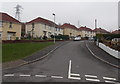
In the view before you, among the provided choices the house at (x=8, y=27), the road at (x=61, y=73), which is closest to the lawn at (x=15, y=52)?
the road at (x=61, y=73)

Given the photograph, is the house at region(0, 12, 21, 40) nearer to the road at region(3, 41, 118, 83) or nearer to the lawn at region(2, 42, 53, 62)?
the lawn at region(2, 42, 53, 62)

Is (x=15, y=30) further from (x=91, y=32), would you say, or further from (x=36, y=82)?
(x=91, y=32)

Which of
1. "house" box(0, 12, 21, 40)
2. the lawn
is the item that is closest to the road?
the lawn

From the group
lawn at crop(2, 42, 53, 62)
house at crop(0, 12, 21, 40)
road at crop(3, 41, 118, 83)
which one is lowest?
road at crop(3, 41, 118, 83)

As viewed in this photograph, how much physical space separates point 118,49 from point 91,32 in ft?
265

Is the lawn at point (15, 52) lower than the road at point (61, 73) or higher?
higher

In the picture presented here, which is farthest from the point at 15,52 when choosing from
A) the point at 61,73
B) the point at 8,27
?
the point at 8,27

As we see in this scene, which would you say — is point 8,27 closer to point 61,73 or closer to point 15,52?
point 15,52

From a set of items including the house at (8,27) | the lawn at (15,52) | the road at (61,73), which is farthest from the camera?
the house at (8,27)

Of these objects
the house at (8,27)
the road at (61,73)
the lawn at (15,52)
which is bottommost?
the road at (61,73)

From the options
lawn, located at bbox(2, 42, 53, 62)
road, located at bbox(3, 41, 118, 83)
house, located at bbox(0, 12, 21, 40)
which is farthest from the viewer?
house, located at bbox(0, 12, 21, 40)

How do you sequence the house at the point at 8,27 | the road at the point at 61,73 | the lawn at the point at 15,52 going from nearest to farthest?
the road at the point at 61,73, the lawn at the point at 15,52, the house at the point at 8,27

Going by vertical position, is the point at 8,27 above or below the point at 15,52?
above

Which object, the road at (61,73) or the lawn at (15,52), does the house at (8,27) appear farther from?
the road at (61,73)
